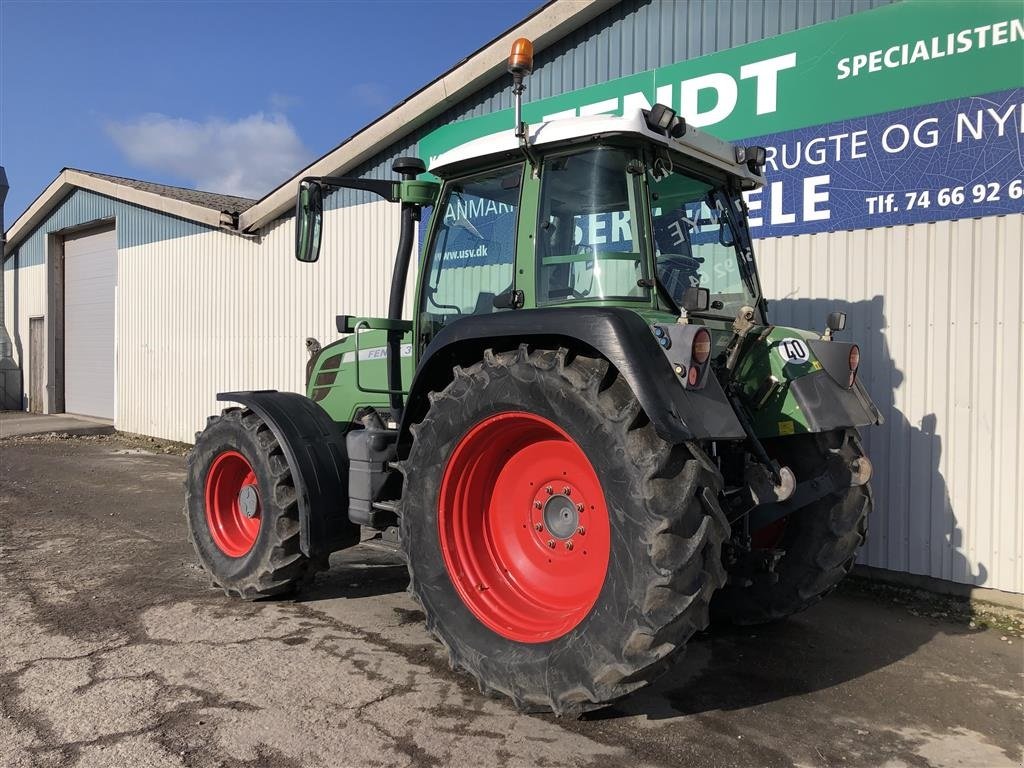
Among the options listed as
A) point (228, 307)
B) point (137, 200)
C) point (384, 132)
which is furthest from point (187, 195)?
point (384, 132)

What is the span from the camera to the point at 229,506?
533 centimetres

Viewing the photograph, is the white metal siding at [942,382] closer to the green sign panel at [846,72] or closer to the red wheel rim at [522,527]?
the green sign panel at [846,72]

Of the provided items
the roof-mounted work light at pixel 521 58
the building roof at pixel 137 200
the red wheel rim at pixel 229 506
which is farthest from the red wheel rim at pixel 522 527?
the building roof at pixel 137 200

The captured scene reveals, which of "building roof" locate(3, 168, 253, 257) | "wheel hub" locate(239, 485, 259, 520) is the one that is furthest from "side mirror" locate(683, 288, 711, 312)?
"building roof" locate(3, 168, 253, 257)

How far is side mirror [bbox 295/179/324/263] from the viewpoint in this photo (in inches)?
183

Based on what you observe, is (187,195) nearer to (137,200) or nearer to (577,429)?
(137,200)

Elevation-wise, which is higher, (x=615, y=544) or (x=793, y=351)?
(x=793, y=351)

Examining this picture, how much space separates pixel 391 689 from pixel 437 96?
6682 millimetres

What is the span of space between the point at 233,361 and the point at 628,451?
388 inches

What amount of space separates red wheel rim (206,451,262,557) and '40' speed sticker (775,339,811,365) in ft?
11.0

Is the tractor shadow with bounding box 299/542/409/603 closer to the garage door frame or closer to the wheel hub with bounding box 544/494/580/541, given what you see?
the wheel hub with bounding box 544/494/580/541

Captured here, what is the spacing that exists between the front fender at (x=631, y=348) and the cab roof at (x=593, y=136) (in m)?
0.83

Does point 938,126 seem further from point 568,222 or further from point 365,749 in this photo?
point 365,749

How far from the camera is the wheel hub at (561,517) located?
3.55 meters
